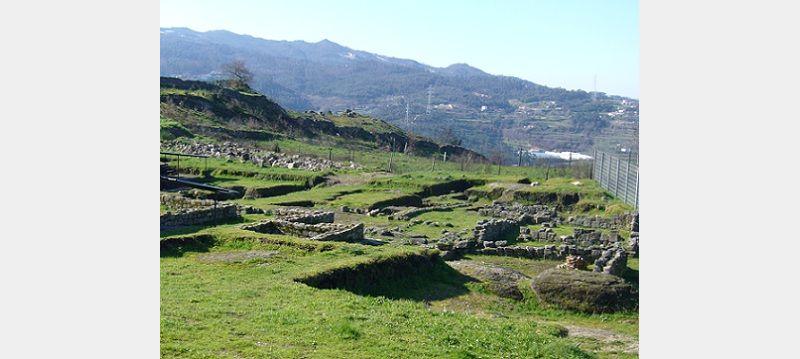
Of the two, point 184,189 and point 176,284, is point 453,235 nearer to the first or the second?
point 176,284

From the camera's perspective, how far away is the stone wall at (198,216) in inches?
837

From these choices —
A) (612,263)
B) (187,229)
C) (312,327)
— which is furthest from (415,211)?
(312,327)

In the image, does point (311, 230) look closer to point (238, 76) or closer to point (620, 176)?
point (620, 176)

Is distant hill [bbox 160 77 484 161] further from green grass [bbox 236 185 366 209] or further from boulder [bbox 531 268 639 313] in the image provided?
boulder [bbox 531 268 639 313]

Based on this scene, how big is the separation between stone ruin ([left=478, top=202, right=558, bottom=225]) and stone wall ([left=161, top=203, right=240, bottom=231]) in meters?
9.86

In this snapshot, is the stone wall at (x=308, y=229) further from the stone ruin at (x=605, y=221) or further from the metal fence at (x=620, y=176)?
the metal fence at (x=620, y=176)

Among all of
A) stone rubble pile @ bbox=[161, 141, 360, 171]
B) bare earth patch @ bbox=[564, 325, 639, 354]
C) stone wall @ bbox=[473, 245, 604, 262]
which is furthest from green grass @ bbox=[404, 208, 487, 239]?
stone rubble pile @ bbox=[161, 141, 360, 171]

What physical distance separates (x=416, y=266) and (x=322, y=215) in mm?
8310

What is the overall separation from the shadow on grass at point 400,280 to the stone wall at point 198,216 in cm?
723

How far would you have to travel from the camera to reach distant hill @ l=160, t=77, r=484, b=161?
2633 inches

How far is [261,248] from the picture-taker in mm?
17078

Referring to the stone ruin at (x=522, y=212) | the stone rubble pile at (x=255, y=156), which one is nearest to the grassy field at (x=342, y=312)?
the stone ruin at (x=522, y=212)

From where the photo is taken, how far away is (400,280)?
1597cm

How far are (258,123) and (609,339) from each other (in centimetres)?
6792
